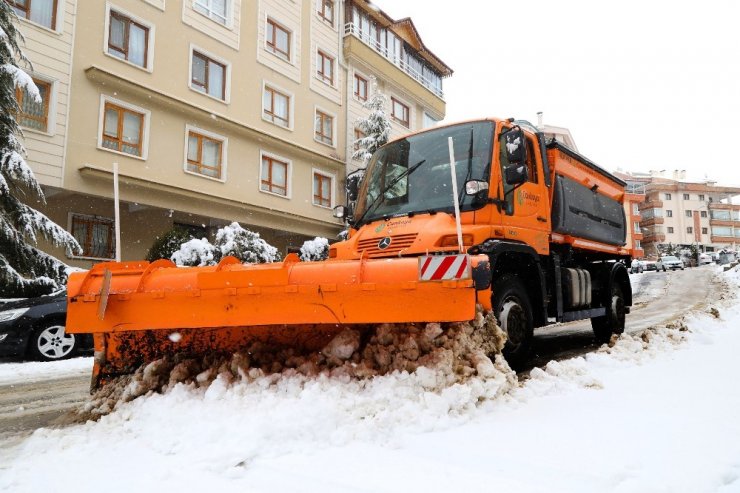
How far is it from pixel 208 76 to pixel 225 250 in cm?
713

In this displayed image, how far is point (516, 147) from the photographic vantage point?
480 centimetres

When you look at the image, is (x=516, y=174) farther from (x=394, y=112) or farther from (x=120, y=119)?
(x=394, y=112)

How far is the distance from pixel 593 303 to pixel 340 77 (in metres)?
17.5

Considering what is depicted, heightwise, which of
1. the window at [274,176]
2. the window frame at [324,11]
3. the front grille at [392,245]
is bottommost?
the front grille at [392,245]

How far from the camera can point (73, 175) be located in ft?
43.2

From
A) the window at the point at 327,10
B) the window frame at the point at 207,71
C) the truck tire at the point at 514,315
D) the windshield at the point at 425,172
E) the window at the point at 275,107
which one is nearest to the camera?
the truck tire at the point at 514,315

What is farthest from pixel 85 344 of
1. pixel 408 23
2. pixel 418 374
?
pixel 408 23

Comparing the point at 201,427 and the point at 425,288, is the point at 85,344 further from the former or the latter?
the point at 425,288

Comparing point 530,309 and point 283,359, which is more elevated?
point 530,309

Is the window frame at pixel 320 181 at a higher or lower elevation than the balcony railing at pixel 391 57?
lower

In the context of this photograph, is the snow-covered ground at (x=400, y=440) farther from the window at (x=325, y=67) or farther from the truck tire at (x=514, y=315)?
the window at (x=325, y=67)

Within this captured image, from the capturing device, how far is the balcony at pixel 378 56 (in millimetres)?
22188

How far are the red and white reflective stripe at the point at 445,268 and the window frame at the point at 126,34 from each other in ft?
46.5

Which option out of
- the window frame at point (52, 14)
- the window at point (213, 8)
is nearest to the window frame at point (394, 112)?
the window at point (213, 8)
